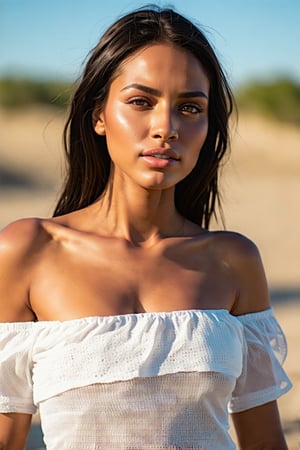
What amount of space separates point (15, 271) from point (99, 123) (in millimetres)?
482

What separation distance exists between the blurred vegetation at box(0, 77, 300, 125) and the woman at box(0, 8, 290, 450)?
84.5ft

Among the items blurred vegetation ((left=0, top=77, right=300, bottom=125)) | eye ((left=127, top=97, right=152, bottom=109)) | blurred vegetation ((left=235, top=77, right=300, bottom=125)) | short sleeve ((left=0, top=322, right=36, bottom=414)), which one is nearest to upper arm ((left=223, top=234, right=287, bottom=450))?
eye ((left=127, top=97, right=152, bottom=109))

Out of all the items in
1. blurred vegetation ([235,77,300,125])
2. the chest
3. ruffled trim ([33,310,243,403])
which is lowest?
blurred vegetation ([235,77,300,125])

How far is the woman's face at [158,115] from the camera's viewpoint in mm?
2742

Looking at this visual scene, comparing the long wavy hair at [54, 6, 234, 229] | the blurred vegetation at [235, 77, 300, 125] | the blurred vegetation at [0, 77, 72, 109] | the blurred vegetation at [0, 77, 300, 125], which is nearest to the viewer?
the long wavy hair at [54, 6, 234, 229]

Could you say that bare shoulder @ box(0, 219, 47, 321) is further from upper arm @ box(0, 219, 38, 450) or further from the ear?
the ear

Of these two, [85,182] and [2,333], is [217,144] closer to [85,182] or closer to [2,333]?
[85,182]

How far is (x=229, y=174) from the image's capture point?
22.0 meters

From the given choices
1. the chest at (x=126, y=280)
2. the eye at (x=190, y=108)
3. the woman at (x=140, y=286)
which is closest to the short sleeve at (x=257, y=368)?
the woman at (x=140, y=286)

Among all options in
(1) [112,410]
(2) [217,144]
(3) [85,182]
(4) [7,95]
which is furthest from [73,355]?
(4) [7,95]

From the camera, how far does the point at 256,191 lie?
2041cm

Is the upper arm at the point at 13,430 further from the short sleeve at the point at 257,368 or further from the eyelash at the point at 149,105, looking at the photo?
the eyelash at the point at 149,105

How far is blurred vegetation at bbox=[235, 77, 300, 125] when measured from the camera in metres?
29.8

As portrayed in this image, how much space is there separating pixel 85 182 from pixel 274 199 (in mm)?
16328
